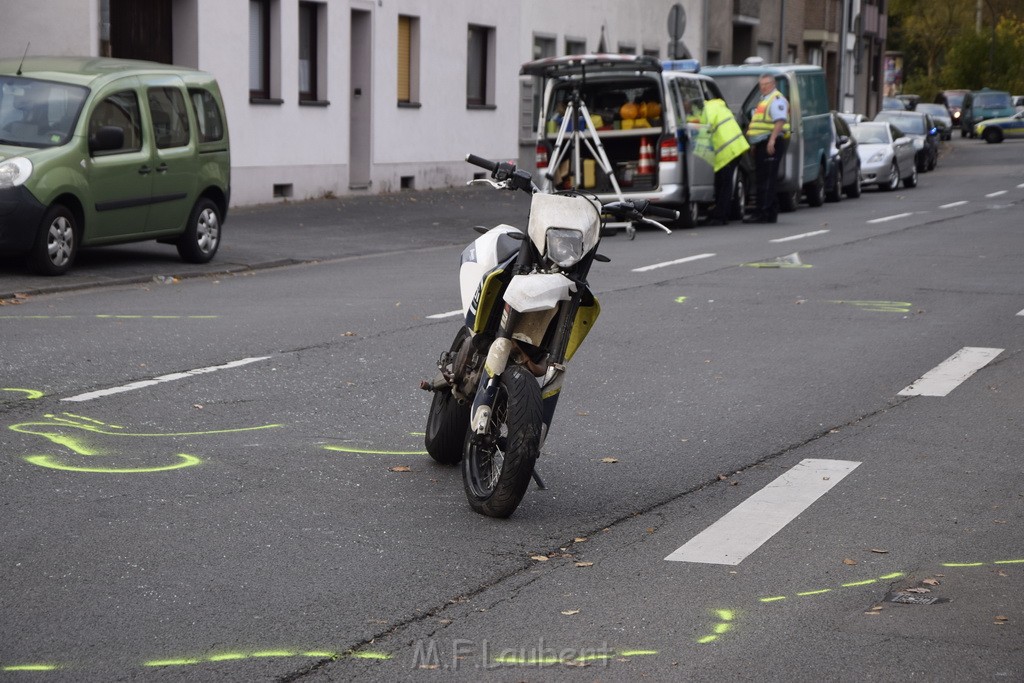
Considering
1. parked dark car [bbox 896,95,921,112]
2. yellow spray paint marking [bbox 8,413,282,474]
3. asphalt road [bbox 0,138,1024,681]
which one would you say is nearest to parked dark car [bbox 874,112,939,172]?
asphalt road [bbox 0,138,1024,681]

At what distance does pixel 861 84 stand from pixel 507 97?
3986 cm

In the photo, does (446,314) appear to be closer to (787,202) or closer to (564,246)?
(564,246)

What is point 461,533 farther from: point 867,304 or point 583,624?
point 867,304

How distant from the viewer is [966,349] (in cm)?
1084

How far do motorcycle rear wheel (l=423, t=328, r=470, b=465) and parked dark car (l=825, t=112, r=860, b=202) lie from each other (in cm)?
2234

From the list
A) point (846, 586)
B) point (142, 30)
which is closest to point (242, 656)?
point (846, 586)

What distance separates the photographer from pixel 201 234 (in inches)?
661

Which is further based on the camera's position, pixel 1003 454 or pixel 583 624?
pixel 1003 454

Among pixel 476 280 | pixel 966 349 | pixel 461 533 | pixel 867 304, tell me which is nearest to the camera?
pixel 461 533

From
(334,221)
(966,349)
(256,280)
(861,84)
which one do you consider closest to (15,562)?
(966,349)

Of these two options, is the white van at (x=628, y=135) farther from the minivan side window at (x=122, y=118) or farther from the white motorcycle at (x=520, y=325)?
the white motorcycle at (x=520, y=325)

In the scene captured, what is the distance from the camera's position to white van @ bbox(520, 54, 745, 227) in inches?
861

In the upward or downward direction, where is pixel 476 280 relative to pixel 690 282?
upward

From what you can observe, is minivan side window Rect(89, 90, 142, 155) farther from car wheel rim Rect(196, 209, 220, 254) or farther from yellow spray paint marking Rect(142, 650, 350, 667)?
yellow spray paint marking Rect(142, 650, 350, 667)
